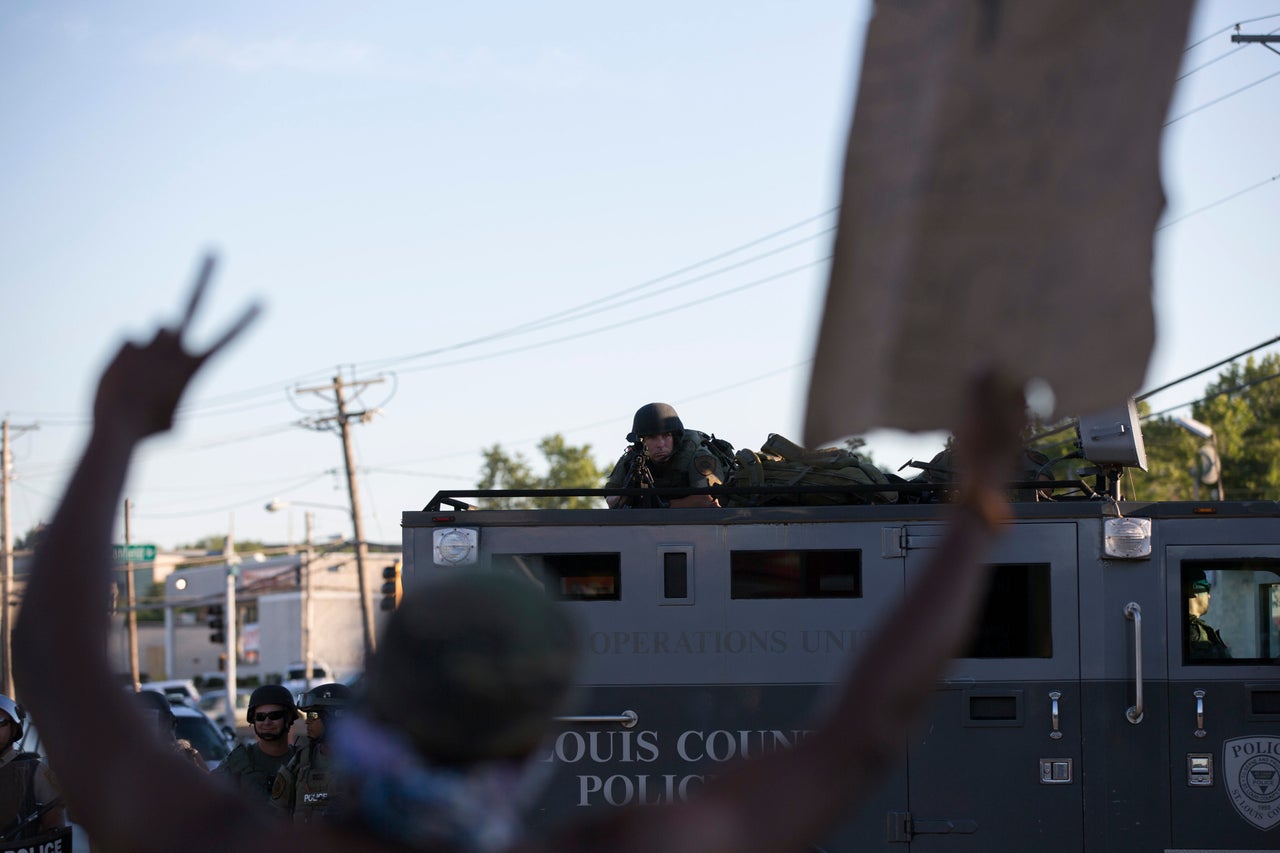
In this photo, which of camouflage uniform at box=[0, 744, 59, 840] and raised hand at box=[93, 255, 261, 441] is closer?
raised hand at box=[93, 255, 261, 441]

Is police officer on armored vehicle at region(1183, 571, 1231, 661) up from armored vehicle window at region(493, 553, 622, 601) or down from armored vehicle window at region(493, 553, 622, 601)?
down

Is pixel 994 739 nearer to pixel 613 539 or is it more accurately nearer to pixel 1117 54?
pixel 613 539

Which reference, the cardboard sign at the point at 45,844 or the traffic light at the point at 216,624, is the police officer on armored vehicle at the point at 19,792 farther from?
the traffic light at the point at 216,624

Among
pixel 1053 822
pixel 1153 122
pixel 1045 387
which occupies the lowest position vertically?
pixel 1053 822

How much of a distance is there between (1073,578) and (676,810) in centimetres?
605

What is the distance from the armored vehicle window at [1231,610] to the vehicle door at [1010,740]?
0.63m

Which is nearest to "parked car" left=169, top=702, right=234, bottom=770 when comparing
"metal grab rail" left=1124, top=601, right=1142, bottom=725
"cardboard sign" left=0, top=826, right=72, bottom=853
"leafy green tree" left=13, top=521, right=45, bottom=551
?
"cardboard sign" left=0, top=826, right=72, bottom=853

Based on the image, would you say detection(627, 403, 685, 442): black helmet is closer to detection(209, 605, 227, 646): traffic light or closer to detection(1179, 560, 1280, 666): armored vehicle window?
detection(1179, 560, 1280, 666): armored vehicle window

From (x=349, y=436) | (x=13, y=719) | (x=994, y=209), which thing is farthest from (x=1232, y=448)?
(x=994, y=209)

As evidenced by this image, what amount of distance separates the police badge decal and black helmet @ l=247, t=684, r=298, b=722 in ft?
18.2

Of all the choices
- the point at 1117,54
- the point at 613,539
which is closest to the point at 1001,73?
the point at 1117,54

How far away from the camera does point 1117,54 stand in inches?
66.7

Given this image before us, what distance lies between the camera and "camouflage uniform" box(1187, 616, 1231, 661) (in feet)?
23.3

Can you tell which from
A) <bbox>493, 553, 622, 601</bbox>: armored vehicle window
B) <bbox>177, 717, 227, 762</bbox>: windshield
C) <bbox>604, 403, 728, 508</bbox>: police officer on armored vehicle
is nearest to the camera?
<bbox>493, 553, 622, 601</bbox>: armored vehicle window
